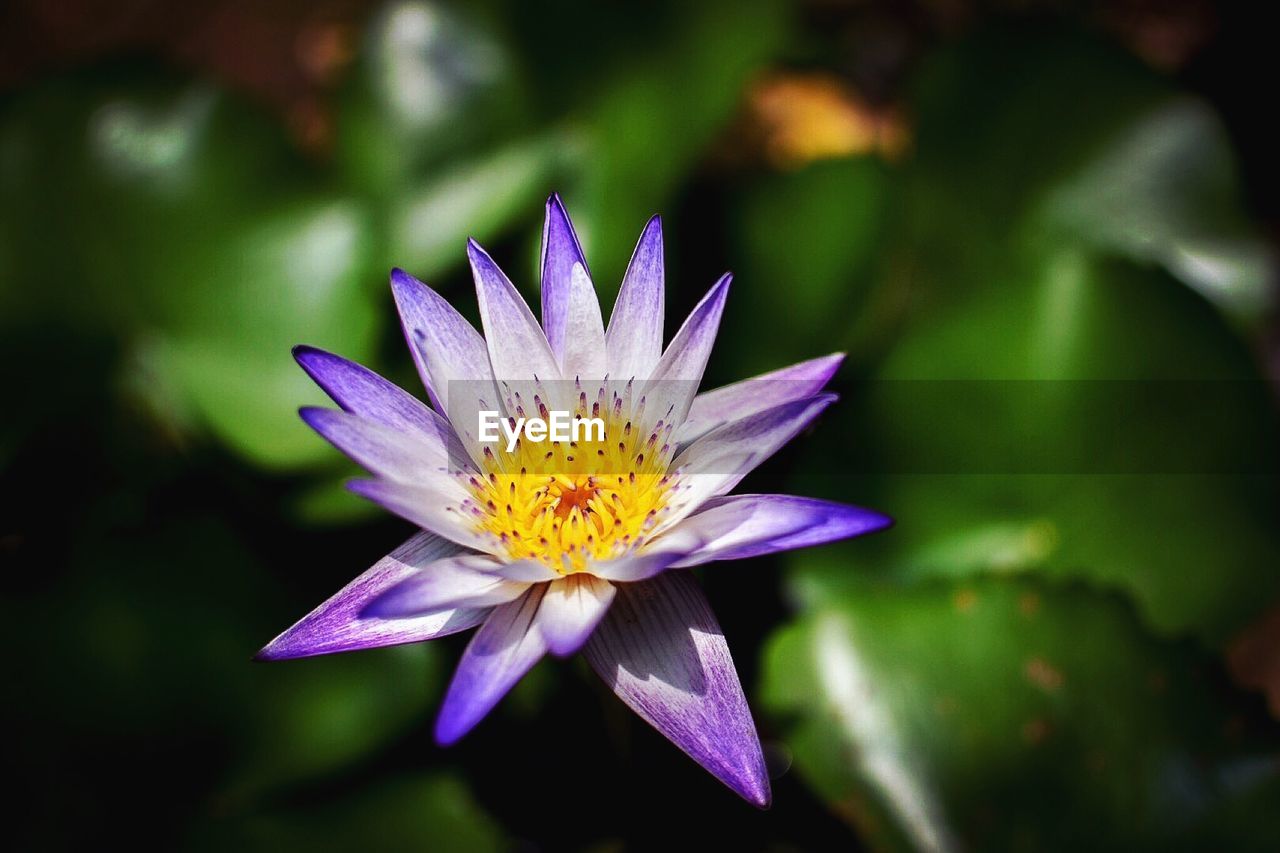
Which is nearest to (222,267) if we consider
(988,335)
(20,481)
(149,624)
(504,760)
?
(20,481)

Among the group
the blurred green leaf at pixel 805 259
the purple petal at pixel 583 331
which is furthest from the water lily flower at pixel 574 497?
the blurred green leaf at pixel 805 259

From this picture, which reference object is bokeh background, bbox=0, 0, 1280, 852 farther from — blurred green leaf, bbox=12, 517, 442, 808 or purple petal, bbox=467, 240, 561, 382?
purple petal, bbox=467, 240, 561, 382

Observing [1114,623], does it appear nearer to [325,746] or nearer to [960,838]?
[960,838]

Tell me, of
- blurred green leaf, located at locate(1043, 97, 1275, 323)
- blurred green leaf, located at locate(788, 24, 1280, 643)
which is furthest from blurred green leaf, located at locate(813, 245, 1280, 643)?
blurred green leaf, located at locate(1043, 97, 1275, 323)

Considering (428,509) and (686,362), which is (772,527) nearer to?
(686,362)

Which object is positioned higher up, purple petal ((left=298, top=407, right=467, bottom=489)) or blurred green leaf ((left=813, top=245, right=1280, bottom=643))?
purple petal ((left=298, top=407, right=467, bottom=489))

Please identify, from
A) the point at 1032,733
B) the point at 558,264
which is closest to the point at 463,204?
the point at 558,264
